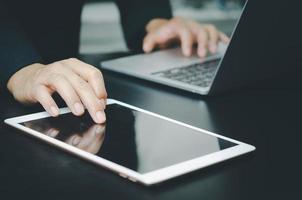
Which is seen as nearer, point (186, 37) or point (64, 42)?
point (186, 37)

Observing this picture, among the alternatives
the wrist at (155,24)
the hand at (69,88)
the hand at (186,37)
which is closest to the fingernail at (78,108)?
the hand at (69,88)

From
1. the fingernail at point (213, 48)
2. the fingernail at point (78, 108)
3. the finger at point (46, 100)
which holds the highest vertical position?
the finger at point (46, 100)

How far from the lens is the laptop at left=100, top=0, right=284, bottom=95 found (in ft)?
2.24

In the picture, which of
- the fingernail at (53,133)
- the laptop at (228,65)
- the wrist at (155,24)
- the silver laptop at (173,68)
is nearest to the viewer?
the fingernail at (53,133)

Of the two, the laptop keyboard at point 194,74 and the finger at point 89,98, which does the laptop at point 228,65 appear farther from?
the finger at point 89,98

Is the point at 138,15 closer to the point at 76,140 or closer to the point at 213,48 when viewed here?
the point at 213,48

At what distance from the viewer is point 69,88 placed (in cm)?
63

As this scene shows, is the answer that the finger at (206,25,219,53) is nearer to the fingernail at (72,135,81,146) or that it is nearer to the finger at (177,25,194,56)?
the finger at (177,25,194,56)

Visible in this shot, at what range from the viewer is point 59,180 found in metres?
0.46

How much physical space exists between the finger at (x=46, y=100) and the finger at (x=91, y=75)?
54mm

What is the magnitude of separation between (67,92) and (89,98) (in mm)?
35

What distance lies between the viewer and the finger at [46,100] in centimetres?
62

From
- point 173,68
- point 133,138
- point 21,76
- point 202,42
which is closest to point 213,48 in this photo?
point 202,42

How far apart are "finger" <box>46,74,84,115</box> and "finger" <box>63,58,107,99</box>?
3cm
